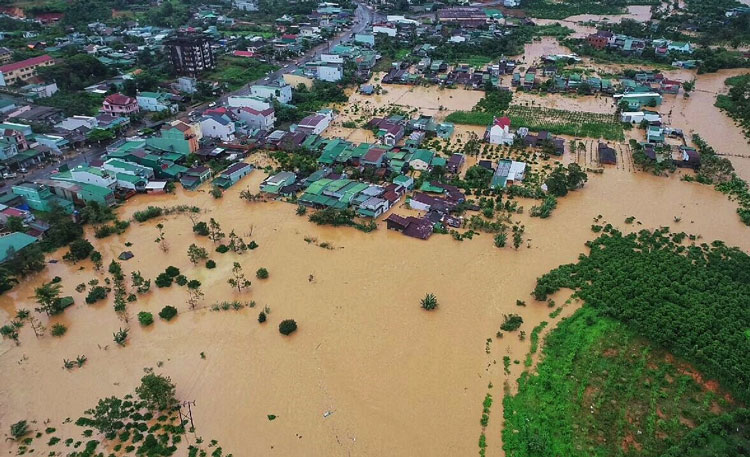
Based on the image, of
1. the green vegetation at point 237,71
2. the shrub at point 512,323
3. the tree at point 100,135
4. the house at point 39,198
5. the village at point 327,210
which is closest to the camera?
the village at point 327,210

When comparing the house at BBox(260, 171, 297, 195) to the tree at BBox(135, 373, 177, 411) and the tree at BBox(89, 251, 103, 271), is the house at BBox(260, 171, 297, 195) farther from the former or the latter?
the tree at BBox(135, 373, 177, 411)

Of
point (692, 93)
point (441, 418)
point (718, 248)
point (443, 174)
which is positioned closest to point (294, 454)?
point (441, 418)

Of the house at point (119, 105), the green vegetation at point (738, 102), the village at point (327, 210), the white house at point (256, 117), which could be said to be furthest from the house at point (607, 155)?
the house at point (119, 105)

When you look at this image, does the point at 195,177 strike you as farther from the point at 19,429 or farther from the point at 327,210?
the point at 19,429

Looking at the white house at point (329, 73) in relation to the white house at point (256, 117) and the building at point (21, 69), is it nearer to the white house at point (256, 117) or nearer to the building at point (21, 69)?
the white house at point (256, 117)

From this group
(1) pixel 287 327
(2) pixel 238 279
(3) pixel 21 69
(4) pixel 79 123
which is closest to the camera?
(1) pixel 287 327

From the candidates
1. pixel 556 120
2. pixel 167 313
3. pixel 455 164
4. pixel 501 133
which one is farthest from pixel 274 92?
pixel 167 313
